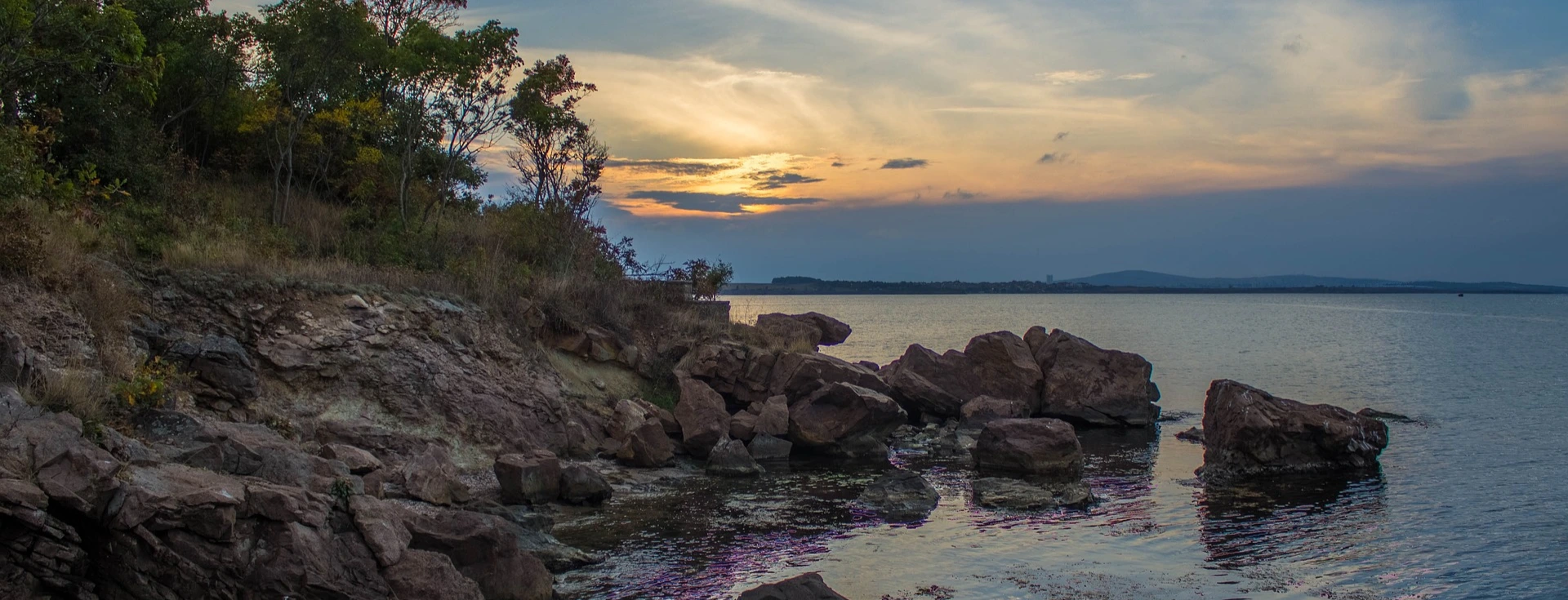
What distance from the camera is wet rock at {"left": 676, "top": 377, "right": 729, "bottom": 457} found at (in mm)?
21156

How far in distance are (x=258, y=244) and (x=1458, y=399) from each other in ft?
126

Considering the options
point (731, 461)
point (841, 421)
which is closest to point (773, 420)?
point (841, 421)

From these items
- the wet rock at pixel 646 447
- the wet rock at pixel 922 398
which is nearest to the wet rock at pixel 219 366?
the wet rock at pixel 646 447

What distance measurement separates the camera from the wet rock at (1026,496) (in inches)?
687

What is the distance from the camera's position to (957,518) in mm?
16594

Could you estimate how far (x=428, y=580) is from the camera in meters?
10.0

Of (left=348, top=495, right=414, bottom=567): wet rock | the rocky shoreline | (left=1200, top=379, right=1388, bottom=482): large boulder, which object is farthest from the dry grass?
(left=1200, top=379, right=1388, bottom=482): large boulder

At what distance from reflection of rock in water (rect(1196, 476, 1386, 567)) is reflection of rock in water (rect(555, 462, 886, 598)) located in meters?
5.66

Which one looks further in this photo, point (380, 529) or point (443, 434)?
point (443, 434)

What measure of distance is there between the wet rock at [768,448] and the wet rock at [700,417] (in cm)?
70

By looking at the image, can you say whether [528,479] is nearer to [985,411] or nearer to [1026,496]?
[1026,496]

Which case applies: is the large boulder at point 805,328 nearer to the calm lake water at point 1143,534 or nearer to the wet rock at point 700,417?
the wet rock at point 700,417

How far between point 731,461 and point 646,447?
5.57 ft

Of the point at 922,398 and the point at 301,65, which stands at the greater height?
the point at 301,65
